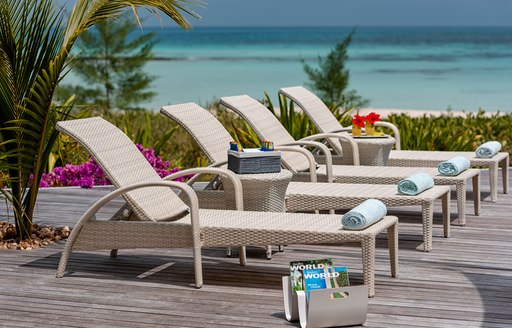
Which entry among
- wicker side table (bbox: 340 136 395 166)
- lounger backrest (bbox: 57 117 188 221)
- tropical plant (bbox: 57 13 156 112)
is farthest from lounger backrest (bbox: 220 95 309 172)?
tropical plant (bbox: 57 13 156 112)

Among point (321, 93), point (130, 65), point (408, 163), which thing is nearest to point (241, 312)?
point (408, 163)

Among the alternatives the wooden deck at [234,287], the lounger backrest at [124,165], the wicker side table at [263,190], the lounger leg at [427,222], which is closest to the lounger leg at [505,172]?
the wooden deck at [234,287]

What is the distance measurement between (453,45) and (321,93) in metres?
43.9

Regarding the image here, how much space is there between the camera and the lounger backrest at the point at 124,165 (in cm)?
548

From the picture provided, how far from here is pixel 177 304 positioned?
16.0 ft

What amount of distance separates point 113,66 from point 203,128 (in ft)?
69.4

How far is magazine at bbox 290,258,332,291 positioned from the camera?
14.9 ft

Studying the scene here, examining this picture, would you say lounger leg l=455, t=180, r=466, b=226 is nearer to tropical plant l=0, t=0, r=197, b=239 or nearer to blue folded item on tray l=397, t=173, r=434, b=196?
blue folded item on tray l=397, t=173, r=434, b=196

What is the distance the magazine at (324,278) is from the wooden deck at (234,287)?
23 centimetres

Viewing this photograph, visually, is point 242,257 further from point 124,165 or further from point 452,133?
point 452,133

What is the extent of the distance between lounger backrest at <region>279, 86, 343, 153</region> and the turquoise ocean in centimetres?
1374

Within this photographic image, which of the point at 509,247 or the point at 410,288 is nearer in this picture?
the point at 410,288

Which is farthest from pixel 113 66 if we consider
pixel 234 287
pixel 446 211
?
pixel 234 287

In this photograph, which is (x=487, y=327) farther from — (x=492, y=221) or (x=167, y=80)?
(x=167, y=80)
